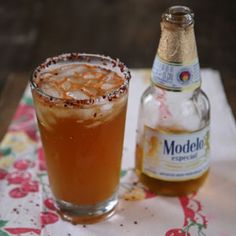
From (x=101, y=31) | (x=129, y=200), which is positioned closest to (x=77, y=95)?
(x=129, y=200)

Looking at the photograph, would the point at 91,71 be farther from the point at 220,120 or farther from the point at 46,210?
the point at 220,120

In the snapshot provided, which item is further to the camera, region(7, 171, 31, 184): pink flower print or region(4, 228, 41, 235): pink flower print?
region(7, 171, 31, 184): pink flower print

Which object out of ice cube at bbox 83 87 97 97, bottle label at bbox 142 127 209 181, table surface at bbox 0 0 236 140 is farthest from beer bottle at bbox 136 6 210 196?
table surface at bbox 0 0 236 140

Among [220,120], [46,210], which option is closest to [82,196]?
[46,210]

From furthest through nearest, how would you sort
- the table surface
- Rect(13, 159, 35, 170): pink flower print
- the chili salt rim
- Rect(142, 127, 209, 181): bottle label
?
the table surface < Rect(13, 159, 35, 170): pink flower print < Rect(142, 127, 209, 181): bottle label < the chili salt rim

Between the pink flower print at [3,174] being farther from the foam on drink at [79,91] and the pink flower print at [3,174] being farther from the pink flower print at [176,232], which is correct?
the pink flower print at [176,232]

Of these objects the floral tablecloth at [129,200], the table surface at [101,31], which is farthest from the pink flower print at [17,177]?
the table surface at [101,31]

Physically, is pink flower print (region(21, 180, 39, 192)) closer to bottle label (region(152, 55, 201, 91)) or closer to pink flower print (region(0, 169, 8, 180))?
pink flower print (region(0, 169, 8, 180))
